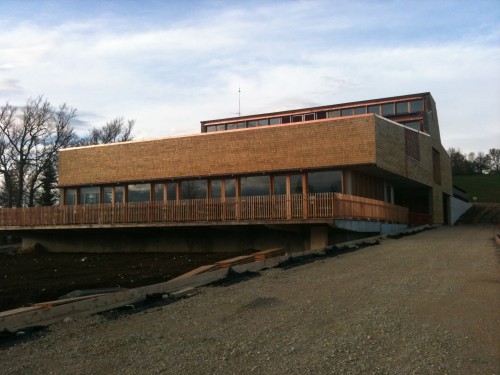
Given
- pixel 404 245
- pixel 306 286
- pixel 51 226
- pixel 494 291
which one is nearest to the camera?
pixel 494 291

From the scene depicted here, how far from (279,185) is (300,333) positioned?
17452 mm

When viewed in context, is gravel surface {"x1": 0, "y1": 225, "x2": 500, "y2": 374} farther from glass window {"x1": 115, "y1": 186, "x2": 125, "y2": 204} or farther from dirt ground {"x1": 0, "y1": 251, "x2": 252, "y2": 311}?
glass window {"x1": 115, "y1": 186, "x2": 125, "y2": 204}

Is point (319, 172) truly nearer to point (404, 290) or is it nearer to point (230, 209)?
point (230, 209)

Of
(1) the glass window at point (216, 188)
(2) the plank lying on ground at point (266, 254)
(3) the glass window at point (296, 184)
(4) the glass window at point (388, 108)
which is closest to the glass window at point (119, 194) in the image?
(1) the glass window at point (216, 188)

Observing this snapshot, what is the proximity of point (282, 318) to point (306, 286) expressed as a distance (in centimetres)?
292

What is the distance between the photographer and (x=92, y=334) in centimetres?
754

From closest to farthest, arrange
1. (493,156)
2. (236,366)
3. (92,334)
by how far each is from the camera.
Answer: (236,366)
(92,334)
(493,156)

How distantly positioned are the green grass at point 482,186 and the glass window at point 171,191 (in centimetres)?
5647

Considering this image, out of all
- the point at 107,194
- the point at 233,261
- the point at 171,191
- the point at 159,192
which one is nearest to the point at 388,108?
the point at 171,191

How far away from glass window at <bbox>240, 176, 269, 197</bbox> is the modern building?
49mm

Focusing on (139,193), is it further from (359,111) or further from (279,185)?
(359,111)

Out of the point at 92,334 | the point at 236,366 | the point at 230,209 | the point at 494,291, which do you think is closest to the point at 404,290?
the point at 494,291

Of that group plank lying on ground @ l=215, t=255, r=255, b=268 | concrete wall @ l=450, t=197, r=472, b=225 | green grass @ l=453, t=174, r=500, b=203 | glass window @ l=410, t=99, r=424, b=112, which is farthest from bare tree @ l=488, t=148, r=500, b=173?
plank lying on ground @ l=215, t=255, r=255, b=268

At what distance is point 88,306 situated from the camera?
9148 mm
